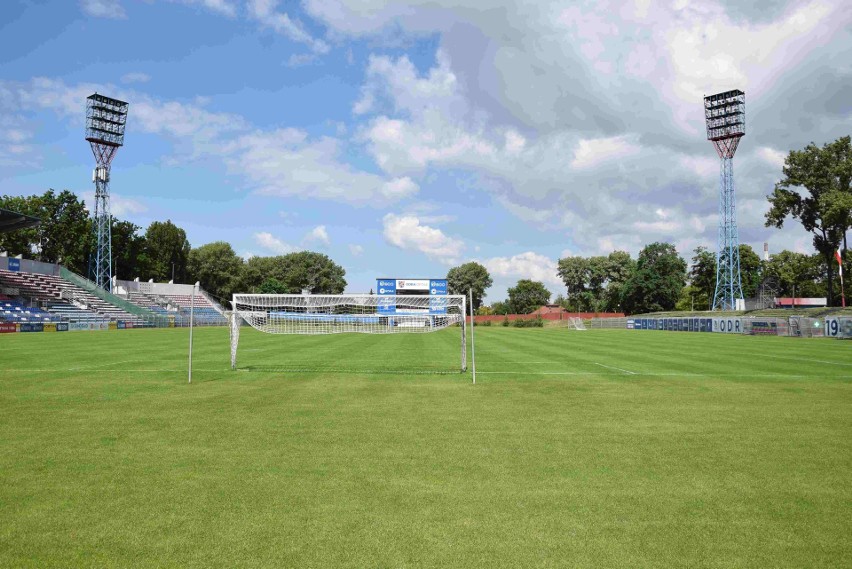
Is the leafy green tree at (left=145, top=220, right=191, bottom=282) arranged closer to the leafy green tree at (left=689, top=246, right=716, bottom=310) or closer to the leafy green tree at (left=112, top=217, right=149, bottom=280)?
the leafy green tree at (left=112, top=217, right=149, bottom=280)

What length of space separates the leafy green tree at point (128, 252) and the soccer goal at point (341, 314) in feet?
251

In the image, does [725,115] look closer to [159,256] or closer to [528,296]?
[528,296]

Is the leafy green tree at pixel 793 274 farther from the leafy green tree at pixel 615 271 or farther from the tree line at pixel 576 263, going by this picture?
the leafy green tree at pixel 615 271

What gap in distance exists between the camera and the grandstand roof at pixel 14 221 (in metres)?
47.5

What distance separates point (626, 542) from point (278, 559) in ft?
9.28

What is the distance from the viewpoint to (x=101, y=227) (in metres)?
68.3

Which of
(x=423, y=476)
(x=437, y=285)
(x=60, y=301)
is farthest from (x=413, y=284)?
(x=423, y=476)

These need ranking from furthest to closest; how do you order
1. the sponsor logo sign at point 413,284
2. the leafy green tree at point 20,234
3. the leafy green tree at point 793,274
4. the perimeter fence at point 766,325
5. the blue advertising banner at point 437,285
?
the leafy green tree at point 793,274
the sponsor logo sign at point 413,284
the blue advertising banner at point 437,285
the leafy green tree at point 20,234
the perimeter fence at point 766,325

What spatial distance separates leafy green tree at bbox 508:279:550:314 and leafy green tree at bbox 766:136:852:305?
73543 millimetres

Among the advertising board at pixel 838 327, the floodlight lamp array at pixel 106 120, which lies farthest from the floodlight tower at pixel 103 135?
the advertising board at pixel 838 327

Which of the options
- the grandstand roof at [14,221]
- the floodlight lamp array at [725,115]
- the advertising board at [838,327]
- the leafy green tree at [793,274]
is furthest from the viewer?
the leafy green tree at [793,274]

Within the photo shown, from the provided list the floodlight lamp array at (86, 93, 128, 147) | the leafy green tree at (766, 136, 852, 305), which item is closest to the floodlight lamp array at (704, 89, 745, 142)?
the leafy green tree at (766, 136, 852, 305)

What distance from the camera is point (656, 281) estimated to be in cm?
9175

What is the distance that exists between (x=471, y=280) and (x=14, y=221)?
100618 mm
